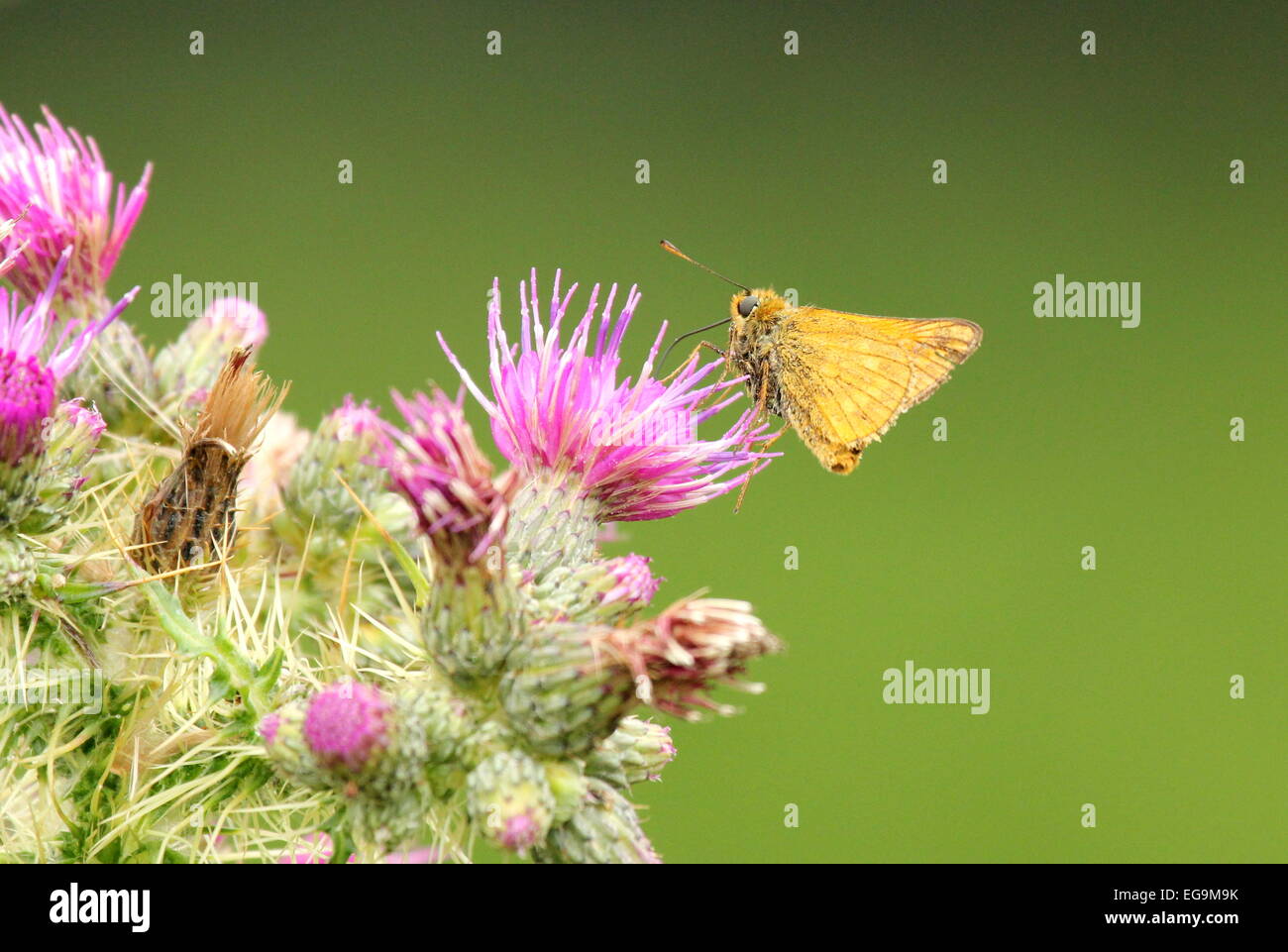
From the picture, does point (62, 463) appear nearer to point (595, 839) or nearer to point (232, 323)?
point (232, 323)

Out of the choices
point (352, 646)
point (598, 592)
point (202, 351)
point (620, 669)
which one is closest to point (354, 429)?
point (202, 351)

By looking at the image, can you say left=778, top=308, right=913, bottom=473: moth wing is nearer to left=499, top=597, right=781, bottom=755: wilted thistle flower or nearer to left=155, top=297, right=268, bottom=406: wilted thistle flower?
left=155, top=297, right=268, bottom=406: wilted thistle flower

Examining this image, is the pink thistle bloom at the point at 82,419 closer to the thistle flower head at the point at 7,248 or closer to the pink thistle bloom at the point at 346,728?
the thistle flower head at the point at 7,248

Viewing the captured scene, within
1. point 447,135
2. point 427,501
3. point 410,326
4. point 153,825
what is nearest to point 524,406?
point 427,501

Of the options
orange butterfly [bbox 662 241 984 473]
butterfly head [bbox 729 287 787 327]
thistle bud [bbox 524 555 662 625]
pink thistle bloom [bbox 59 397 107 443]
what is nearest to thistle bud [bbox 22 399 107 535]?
pink thistle bloom [bbox 59 397 107 443]

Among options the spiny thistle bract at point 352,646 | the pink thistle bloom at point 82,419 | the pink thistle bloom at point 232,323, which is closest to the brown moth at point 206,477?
the spiny thistle bract at point 352,646

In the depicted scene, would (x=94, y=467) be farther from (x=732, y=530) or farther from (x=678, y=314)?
(x=678, y=314)
